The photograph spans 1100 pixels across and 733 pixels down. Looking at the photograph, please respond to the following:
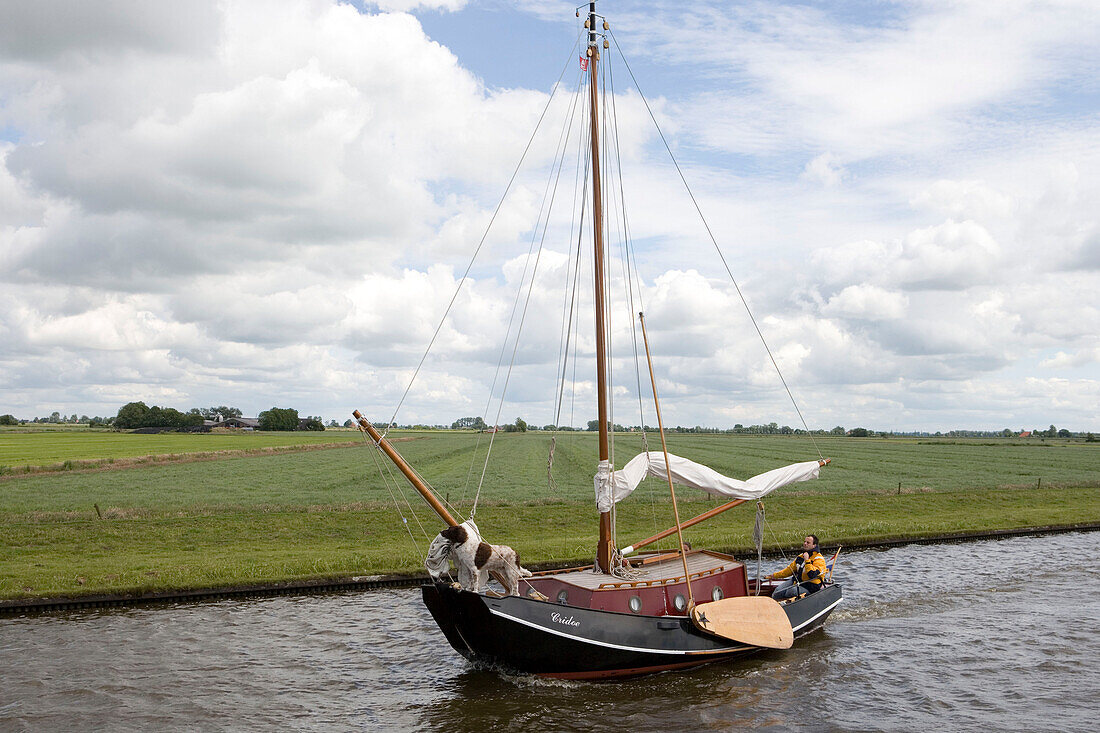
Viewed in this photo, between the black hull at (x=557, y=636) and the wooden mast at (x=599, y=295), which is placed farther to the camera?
the wooden mast at (x=599, y=295)

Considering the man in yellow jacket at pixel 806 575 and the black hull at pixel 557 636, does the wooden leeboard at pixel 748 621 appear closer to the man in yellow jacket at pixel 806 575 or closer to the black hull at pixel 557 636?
the black hull at pixel 557 636

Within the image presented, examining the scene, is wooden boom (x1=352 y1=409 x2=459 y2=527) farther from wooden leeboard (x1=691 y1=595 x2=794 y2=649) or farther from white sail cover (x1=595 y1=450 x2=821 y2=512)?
wooden leeboard (x1=691 y1=595 x2=794 y2=649)

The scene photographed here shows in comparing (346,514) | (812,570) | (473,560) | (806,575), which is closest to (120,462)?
(346,514)

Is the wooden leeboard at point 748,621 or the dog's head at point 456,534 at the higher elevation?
the dog's head at point 456,534

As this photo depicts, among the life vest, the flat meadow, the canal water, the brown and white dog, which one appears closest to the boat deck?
the brown and white dog

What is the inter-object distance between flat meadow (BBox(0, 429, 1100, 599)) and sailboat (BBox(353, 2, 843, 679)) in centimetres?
352

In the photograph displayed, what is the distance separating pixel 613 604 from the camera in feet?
71.5

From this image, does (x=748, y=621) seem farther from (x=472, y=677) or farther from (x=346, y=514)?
(x=346, y=514)

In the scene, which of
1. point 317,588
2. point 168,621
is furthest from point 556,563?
point 168,621

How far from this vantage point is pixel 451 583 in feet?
68.1

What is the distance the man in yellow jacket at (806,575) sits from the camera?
2639cm

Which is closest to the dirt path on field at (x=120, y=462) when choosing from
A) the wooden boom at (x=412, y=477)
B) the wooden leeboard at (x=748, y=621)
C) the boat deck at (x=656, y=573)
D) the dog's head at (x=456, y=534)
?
the wooden boom at (x=412, y=477)

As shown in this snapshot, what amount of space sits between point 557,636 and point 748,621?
6.35 m

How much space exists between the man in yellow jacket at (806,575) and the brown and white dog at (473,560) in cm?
1052
